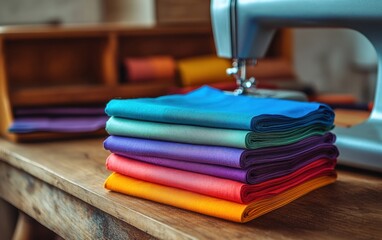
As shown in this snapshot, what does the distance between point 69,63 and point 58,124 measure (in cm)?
32

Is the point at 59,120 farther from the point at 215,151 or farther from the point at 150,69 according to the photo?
the point at 215,151

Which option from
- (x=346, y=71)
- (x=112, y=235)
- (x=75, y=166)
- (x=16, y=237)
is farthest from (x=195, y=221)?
(x=346, y=71)

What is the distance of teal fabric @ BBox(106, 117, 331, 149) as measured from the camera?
0.77 metres

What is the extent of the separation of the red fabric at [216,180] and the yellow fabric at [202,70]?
0.80m

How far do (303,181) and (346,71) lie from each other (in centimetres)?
193

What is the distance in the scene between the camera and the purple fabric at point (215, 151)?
0.77 meters

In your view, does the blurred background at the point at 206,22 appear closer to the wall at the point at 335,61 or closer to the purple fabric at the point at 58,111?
the wall at the point at 335,61

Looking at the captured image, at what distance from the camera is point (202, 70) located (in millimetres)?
1714

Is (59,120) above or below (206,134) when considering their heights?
below

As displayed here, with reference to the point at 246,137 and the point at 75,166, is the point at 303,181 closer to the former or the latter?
the point at 246,137

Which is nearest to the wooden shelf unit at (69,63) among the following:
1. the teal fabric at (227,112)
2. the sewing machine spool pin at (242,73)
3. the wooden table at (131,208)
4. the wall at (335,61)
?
the wooden table at (131,208)

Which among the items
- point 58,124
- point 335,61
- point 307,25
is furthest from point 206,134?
point 335,61

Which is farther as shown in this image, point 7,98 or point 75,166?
point 7,98

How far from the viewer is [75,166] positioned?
108 centimetres
